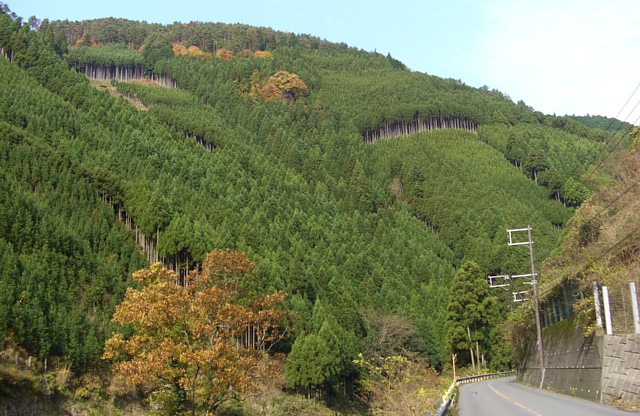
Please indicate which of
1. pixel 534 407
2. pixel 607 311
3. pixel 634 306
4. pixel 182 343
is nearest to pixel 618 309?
pixel 607 311

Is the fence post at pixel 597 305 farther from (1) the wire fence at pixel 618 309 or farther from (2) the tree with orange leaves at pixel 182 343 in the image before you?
(2) the tree with orange leaves at pixel 182 343

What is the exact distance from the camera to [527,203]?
105 meters

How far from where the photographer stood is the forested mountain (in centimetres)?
4872

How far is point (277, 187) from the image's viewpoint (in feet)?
305

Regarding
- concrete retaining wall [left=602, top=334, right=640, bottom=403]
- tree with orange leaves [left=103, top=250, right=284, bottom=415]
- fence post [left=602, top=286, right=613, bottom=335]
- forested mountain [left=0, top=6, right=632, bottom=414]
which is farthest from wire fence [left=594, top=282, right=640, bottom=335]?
forested mountain [left=0, top=6, right=632, bottom=414]

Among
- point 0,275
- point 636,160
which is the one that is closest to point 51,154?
point 0,275

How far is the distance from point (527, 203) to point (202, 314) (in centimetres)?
8384

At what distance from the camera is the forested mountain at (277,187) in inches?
1918

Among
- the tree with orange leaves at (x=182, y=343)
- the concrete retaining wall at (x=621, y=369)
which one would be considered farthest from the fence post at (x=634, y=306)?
the tree with orange leaves at (x=182, y=343)

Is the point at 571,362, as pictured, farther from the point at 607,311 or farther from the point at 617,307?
the point at 617,307

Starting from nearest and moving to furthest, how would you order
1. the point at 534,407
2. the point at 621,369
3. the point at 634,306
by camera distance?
the point at 634,306, the point at 621,369, the point at 534,407

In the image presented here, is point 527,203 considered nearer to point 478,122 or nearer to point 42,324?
point 478,122

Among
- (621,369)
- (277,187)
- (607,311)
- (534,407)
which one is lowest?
(534,407)

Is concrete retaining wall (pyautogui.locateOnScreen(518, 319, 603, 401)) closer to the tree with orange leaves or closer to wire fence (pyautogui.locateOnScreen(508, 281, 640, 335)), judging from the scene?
wire fence (pyautogui.locateOnScreen(508, 281, 640, 335))
